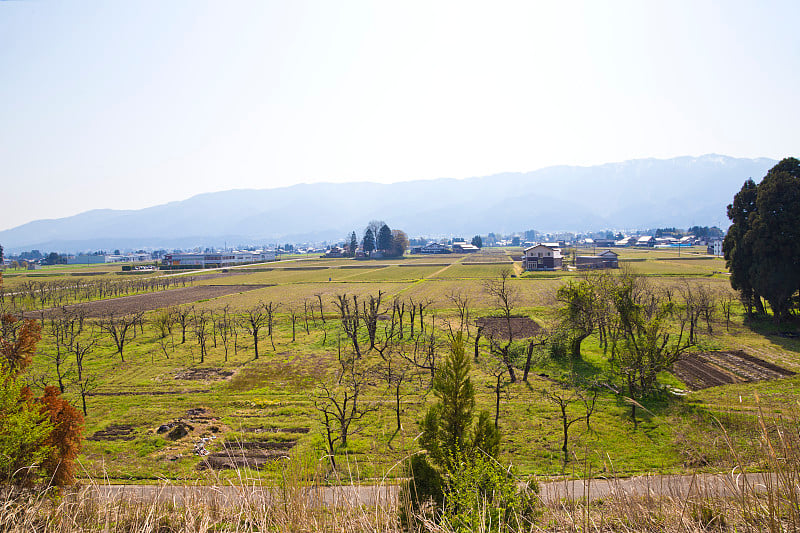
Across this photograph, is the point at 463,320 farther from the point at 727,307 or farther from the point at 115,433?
the point at 115,433

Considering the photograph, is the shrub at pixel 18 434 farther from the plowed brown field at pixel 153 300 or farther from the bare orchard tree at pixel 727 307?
the plowed brown field at pixel 153 300

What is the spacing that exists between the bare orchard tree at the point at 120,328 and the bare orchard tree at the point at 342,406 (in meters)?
17.8

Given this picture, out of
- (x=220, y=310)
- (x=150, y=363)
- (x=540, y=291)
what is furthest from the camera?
(x=540, y=291)

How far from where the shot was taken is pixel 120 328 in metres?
37.4

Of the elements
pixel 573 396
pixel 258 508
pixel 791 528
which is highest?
pixel 791 528

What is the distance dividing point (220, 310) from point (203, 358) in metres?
23.5

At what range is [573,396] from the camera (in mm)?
20453

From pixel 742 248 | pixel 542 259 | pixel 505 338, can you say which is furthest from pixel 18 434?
pixel 542 259

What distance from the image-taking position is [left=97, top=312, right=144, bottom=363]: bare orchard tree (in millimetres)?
30409

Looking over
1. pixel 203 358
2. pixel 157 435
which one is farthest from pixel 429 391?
pixel 203 358

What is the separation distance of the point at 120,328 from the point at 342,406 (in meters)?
29.1

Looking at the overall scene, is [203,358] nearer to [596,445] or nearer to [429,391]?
[429,391]

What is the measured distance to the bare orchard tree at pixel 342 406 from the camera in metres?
15.7

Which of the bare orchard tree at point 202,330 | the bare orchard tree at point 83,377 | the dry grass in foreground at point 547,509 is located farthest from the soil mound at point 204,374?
the dry grass in foreground at point 547,509
